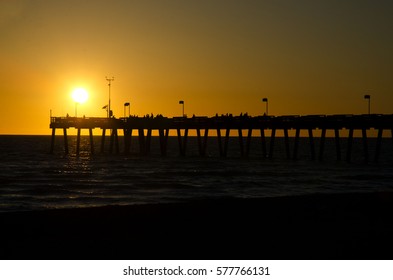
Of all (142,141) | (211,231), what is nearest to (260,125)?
(142,141)

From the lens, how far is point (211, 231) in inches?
676

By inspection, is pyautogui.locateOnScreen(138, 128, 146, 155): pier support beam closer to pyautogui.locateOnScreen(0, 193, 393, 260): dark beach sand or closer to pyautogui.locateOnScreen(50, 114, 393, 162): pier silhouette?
pyautogui.locateOnScreen(50, 114, 393, 162): pier silhouette

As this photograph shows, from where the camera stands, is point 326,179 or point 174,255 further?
point 326,179

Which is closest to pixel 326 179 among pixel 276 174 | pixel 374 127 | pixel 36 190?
pixel 276 174

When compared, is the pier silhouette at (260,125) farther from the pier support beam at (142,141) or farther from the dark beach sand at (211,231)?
the dark beach sand at (211,231)

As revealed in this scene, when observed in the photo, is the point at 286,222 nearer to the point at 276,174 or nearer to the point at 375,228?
the point at 375,228

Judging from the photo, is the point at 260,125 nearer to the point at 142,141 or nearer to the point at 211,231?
the point at 142,141

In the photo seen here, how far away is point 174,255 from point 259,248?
1845 mm

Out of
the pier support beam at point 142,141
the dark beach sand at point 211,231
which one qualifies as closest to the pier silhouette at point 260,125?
the pier support beam at point 142,141

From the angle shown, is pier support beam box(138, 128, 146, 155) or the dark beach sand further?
pier support beam box(138, 128, 146, 155)

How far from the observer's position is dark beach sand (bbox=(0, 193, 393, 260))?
48.1 feet

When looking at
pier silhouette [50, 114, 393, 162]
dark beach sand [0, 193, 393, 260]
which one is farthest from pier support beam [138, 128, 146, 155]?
dark beach sand [0, 193, 393, 260]

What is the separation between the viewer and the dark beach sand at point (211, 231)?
14.7m

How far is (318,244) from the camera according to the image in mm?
15336
